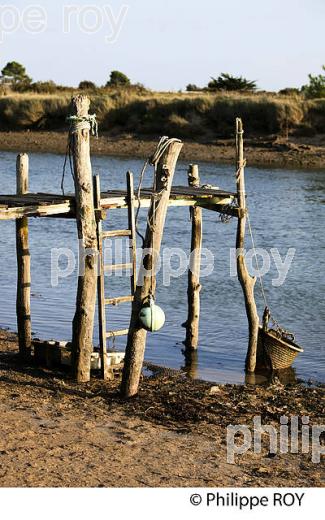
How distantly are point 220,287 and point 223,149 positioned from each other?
21.8 m

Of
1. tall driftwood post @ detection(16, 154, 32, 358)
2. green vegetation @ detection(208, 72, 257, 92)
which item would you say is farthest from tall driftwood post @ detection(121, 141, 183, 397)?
green vegetation @ detection(208, 72, 257, 92)

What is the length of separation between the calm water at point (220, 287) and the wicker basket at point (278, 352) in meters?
0.23

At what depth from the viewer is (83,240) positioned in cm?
1245

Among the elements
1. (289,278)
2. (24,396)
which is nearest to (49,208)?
(24,396)

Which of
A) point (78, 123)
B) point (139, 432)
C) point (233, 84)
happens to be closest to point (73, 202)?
point (78, 123)

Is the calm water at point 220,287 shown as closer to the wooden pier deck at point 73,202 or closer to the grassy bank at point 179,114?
the wooden pier deck at point 73,202

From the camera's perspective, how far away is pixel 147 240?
11.7 metres

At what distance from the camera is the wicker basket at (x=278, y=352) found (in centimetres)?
1443

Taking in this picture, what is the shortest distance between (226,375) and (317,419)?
2777 mm

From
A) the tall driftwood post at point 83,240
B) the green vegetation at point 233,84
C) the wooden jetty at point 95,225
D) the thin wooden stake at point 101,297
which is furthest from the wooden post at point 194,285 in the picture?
the green vegetation at point 233,84

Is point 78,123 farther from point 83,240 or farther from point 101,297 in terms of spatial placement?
point 101,297

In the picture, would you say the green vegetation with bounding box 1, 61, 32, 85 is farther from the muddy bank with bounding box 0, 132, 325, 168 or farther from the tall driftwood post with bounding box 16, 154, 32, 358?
the tall driftwood post with bounding box 16, 154, 32, 358

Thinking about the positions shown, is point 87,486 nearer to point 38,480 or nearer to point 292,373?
point 38,480

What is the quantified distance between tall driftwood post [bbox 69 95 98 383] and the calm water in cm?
217
